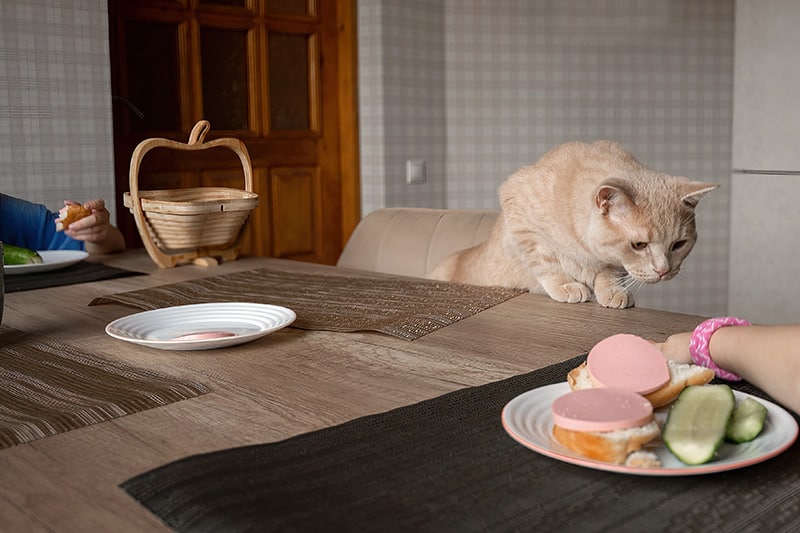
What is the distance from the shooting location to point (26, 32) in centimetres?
261

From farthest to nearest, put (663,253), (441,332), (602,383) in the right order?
1. (663,253)
2. (441,332)
3. (602,383)

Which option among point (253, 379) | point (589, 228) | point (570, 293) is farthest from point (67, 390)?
point (589, 228)

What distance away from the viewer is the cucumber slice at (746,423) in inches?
25.0

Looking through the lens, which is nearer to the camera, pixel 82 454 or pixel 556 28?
pixel 82 454

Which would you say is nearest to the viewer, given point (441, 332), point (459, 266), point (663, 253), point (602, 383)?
point (602, 383)

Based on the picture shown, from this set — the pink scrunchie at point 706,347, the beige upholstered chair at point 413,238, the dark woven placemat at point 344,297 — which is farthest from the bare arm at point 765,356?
the beige upholstered chair at point 413,238

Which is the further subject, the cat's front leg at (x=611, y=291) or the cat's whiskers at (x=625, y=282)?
the cat's whiskers at (x=625, y=282)

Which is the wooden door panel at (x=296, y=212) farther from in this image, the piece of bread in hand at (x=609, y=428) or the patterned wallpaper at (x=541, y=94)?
the piece of bread in hand at (x=609, y=428)

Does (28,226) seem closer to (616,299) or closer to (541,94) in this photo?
(616,299)

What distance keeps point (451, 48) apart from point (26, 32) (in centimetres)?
183

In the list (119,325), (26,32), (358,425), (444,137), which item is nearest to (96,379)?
(119,325)

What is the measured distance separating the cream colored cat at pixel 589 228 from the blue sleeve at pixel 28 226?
1.21 m

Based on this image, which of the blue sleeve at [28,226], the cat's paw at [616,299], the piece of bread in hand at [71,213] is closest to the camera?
the cat's paw at [616,299]

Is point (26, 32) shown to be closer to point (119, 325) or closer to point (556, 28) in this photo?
point (119, 325)
